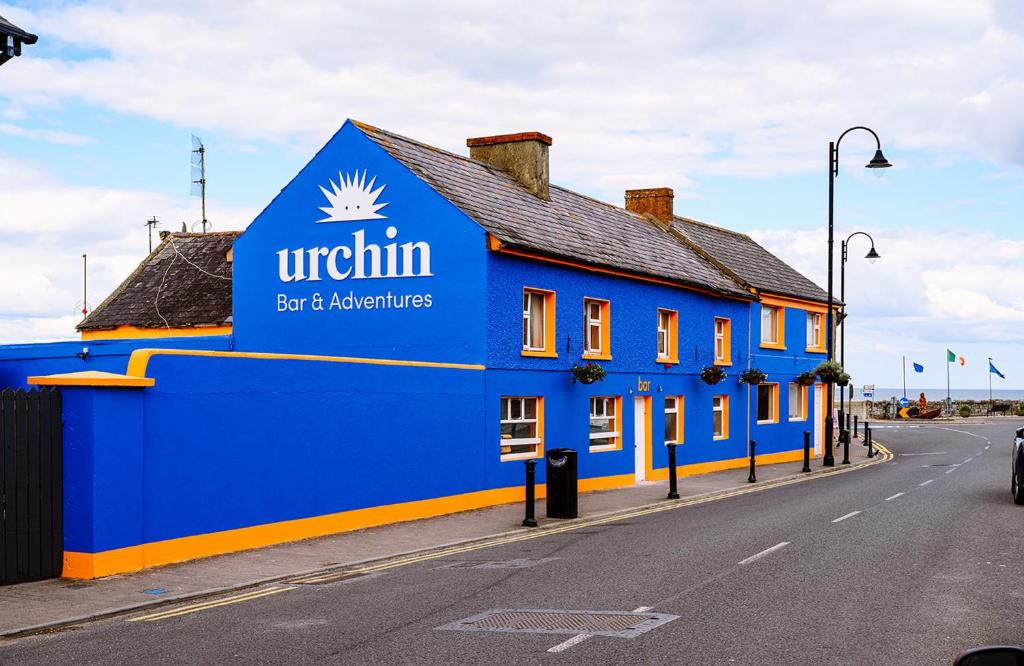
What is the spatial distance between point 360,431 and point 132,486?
4973 millimetres

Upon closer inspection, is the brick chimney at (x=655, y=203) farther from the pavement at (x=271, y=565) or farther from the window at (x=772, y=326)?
the pavement at (x=271, y=565)

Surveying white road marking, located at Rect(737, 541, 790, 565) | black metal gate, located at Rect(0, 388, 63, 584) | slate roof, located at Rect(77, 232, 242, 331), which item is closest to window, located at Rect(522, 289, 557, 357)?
white road marking, located at Rect(737, 541, 790, 565)

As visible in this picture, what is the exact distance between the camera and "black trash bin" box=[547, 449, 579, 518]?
18.9m

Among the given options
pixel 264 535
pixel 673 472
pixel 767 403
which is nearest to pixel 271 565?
pixel 264 535

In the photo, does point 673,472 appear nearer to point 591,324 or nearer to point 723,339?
point 591,324

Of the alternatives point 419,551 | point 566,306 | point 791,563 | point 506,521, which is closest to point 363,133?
point 566,306

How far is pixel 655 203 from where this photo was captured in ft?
124

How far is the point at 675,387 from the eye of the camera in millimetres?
29594

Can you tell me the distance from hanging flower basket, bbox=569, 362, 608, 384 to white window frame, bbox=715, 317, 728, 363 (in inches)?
378

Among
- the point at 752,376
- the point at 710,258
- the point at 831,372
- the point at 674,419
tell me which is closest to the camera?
the point at 674,419

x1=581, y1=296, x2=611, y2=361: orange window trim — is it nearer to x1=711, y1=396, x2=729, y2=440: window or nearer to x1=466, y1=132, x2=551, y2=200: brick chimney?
x1=466, y1=132, x2=551, y2=200: brick chimney

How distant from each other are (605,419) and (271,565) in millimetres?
14143

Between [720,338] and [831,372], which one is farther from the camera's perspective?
[831,372]

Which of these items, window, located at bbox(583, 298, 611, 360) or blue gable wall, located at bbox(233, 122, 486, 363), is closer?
blue gable wall, located at bbox(233, 122, 486, 363)
